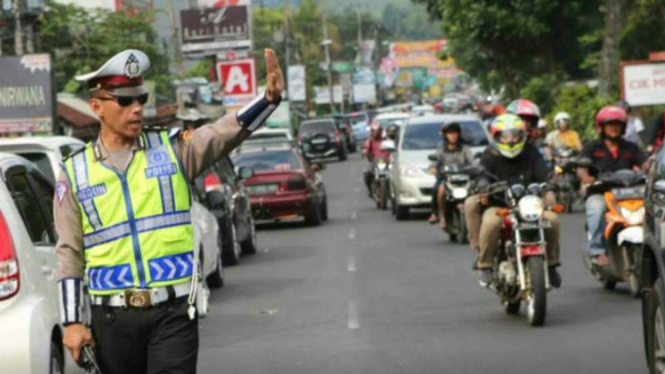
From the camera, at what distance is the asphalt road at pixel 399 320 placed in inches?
464

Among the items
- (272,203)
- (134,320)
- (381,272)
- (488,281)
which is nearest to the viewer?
(134,320)

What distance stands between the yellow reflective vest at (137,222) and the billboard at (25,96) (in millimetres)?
20693

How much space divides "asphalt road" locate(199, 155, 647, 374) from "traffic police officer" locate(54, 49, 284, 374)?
4920 mm

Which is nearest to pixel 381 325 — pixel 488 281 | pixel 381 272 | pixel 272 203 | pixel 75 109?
pixel 488 281

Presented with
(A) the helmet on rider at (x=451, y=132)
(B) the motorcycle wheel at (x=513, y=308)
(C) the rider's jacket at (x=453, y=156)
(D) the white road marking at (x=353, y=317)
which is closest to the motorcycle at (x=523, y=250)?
(B) the motorcycle wheel at (x=513, y=308)

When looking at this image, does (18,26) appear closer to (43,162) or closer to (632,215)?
(632,215)

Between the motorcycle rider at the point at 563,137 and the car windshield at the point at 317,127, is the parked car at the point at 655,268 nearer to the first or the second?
the motorcycle rider at the point at 563,137

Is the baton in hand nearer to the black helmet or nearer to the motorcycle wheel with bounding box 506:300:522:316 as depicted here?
the motorcycle wheel with bounding box 506:300:522:316

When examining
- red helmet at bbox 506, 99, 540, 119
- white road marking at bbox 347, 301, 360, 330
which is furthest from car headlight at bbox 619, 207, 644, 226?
white road marking at bbox 347, 301, 360, 330

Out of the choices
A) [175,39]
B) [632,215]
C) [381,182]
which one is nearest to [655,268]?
[632,215]

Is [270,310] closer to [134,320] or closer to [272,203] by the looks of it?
[134,320]

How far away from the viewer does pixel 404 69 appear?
182 meters

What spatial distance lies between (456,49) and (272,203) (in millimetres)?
37097

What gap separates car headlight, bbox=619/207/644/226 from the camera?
579 inches
